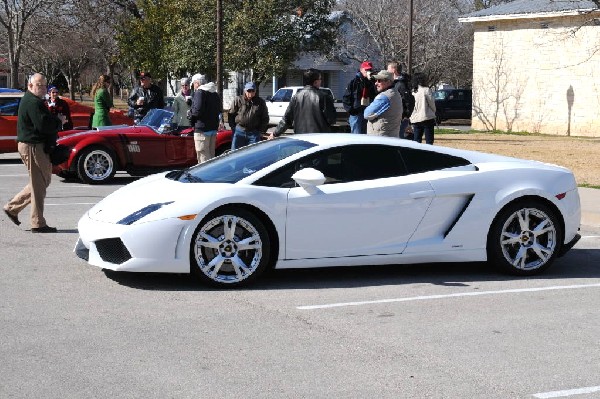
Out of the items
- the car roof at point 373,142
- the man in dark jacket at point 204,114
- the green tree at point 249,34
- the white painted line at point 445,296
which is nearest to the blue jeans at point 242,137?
the man in dark jacket at point 204,114

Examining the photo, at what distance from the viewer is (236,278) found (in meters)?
Result: 8.05

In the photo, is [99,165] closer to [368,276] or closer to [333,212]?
[368,276]

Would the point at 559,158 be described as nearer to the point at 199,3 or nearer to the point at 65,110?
the point at 65,110

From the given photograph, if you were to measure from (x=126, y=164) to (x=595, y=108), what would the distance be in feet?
68.6

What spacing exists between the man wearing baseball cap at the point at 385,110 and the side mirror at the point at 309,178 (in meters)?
4.14

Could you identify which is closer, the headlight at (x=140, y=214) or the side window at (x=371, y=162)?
the headlight at (x=140, y=214)

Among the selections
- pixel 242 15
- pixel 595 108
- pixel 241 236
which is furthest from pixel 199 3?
pixel 241 236

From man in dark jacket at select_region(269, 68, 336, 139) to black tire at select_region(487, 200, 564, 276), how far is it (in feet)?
14.3

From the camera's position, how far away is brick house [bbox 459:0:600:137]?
32844 mm

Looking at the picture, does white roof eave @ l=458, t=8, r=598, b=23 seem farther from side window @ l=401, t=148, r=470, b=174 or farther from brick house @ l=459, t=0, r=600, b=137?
side window @ l=401, t=148, r=470, b=174

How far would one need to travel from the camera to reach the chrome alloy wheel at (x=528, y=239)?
8.74 m

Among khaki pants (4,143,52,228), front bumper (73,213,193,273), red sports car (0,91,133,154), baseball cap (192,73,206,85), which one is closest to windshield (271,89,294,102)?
red sports car (0,91,133,154)

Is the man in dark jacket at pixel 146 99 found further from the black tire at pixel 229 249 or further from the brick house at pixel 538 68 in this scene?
the brick house at pixel 538 68

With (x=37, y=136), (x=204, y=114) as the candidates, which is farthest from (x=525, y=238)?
(x=204, y=114)
